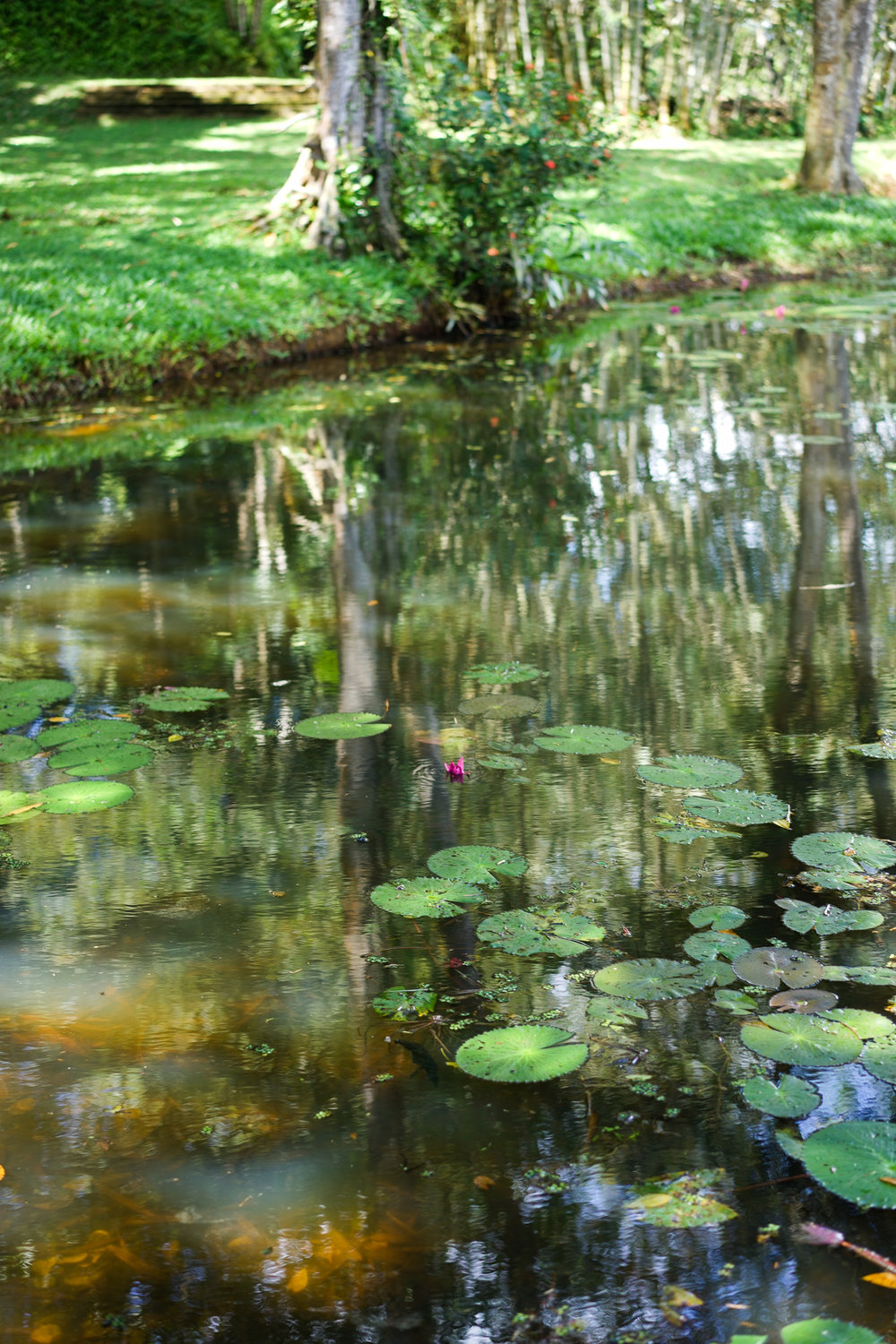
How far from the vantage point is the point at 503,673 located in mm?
3787

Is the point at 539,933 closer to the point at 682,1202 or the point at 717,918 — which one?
the point at 717,918

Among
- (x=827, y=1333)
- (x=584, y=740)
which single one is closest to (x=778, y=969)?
(x=827, y=1333)

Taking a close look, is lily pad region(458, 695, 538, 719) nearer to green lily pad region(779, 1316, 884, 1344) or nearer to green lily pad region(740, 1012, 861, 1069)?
green lily pad region(740, 1012, 861, 1069)

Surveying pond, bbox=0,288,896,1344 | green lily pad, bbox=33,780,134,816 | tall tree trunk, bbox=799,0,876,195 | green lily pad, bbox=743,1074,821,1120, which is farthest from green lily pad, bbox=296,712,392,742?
tall tree trunk, bbox=799,0,876,195

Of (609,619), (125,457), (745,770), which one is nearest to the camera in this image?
(745,770)

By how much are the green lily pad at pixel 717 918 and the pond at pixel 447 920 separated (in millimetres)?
11

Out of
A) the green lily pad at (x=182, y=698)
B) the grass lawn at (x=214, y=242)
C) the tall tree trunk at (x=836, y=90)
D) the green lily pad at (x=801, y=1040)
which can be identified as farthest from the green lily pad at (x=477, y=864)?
the tall tree trunk at (x=836, y=90)

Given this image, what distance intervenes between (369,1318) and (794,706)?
88.1 inches

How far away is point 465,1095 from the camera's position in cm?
208

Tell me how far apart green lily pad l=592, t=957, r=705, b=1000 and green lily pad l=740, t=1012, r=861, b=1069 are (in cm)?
14

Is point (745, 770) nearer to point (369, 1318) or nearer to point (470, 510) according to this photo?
point (369, 1318)

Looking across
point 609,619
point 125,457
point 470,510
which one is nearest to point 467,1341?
point 609,619

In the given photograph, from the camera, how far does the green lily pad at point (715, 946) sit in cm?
239

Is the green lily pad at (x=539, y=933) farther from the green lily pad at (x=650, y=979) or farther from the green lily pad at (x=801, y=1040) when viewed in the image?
the green lily pad at (x=801, y=1040)
